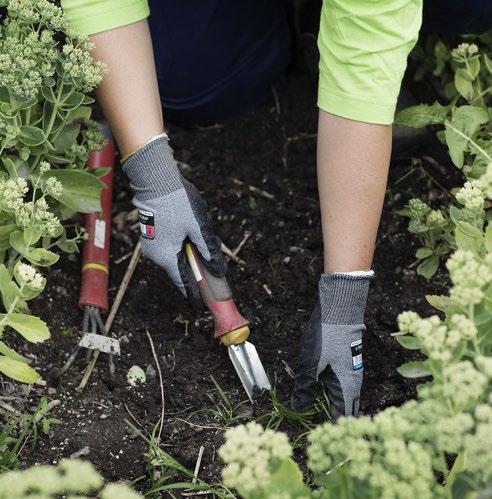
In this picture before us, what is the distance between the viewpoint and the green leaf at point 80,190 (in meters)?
1.76

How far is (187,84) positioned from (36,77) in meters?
0.95

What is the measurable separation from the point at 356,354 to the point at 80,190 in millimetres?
633

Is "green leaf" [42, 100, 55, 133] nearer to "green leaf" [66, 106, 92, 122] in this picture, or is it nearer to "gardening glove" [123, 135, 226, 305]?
"green leaf" [66, 106, 92, 122]

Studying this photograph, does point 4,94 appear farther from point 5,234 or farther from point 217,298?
point 217,298

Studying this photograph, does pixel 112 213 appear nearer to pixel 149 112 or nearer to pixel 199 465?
pixel 149 112

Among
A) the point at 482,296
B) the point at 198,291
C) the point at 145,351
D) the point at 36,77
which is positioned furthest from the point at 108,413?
the point at 482,296

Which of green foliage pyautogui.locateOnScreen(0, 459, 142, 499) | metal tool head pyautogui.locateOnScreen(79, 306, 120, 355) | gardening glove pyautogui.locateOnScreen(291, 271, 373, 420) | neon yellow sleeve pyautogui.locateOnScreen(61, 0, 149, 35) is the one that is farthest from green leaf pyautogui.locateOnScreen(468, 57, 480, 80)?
green foliage pyautogui.locateOnScreen(0, 459, 142, 499)

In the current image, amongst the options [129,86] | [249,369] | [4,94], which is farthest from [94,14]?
[249,369]

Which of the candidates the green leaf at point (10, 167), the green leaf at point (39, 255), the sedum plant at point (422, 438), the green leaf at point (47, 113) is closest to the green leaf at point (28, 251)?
the green leaf at point (39, 255)

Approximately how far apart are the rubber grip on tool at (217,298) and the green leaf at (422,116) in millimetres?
536

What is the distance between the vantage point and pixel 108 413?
1.83 m

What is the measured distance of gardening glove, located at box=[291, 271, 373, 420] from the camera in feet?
5.78

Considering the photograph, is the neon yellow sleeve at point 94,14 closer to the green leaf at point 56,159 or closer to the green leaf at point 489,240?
the green leaf at point 56,159

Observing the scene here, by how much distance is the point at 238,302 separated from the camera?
2057 mm
